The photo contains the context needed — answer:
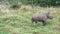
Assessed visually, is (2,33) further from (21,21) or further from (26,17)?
(26,17)

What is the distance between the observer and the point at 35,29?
26.6 ft

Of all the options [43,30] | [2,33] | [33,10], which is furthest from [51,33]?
[33,10]

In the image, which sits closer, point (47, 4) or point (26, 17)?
point (26, 17)

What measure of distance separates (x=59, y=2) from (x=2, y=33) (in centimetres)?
765

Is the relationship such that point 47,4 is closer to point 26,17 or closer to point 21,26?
point 26,17

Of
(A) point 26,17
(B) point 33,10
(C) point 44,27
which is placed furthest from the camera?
(B) point 33,10

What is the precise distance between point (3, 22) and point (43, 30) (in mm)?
→ 2069

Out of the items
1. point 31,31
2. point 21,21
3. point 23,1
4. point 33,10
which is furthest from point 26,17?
point 23,1

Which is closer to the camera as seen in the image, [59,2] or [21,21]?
[21,21]

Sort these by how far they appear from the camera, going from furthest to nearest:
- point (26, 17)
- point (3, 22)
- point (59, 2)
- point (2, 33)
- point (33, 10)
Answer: point (59, 2), point (33, 10), point (26, 17), point (3, 22), point (2, 33)

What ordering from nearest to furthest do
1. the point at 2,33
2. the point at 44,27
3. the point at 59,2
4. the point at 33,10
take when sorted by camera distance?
1. the point at 2,33
2. the point at 44,27
3. the point at 33,10
4. the point at 59,2

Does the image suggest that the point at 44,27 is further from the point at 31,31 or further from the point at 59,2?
the point at 59,2

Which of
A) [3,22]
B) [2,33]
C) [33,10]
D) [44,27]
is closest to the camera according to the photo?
[2,33]

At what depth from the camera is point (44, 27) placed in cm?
851
